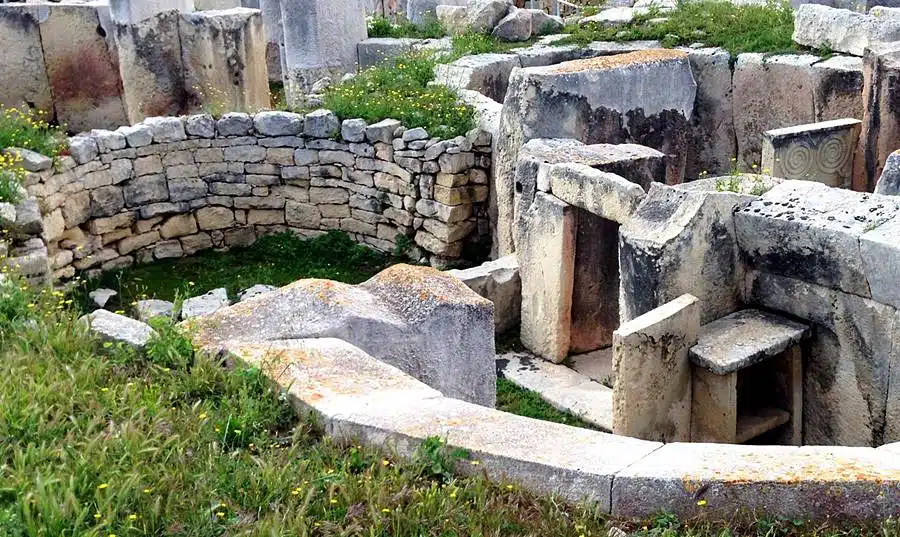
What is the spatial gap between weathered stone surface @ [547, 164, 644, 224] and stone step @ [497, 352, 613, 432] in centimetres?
115

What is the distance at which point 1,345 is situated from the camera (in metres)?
3.88

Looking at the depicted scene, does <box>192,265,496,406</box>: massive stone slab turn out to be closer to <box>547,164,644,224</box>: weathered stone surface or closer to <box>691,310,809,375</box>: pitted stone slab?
<box>691,310,809,375</box>: pitted stone slab

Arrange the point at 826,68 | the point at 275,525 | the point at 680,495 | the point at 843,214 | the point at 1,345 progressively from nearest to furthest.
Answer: the point at 275,525 → the point at 680,495 → the point at 1,345 → the point at 843,214 → the point at 826,68

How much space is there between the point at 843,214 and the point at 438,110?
14.8 feet

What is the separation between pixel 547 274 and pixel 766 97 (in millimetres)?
3662

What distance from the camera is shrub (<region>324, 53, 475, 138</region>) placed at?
354 inches

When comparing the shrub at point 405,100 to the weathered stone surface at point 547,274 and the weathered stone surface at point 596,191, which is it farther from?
the weathered stone surface at point 596,191

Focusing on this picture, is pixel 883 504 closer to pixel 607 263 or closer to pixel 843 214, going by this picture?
pixel 843 214

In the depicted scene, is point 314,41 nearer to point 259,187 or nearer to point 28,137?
point 259,187

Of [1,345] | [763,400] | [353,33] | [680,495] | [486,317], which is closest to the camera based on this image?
[680,495]

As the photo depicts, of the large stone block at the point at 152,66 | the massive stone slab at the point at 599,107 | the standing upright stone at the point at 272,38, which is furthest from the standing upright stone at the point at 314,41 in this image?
the massive stone slab at the point at 599,107

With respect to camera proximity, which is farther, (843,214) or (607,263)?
(607,263)

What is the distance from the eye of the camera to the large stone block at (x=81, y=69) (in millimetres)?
9641

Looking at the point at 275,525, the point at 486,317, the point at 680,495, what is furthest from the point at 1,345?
the point at 680,495
